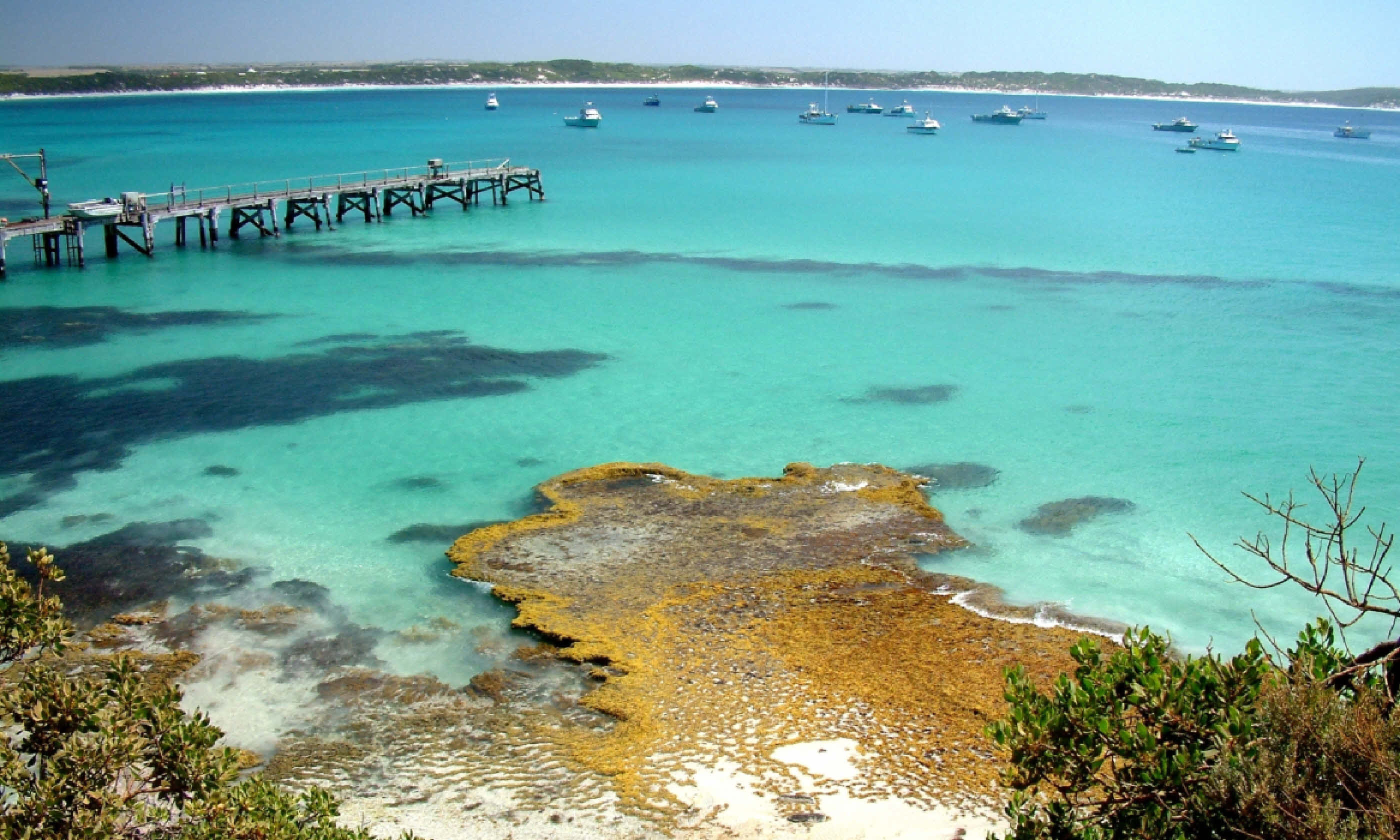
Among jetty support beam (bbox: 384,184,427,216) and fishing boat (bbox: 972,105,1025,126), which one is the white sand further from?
fishing boat (bbox: 972,105,1025,126)

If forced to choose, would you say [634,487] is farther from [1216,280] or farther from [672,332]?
[1216,280]

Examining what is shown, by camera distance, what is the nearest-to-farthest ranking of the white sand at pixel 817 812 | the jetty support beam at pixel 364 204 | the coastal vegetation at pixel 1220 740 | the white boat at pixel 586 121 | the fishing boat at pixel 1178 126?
the coastal vegetation at pixel 1220 740 → the white sand at pixel 817 812 → the jetty support beam at pixel 364 204 → the white boat at pixel 586 121 → the fishing boat at pixel 1178 126

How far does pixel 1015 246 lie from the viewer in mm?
42938

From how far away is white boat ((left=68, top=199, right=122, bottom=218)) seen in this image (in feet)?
119

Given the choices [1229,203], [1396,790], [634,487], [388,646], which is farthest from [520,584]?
[1229,203]

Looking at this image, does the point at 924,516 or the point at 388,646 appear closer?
the point at 388,646

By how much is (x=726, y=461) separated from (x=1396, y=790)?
1425 cm

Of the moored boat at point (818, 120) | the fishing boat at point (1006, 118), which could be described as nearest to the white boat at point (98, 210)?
the moored boat at point (818, 120)

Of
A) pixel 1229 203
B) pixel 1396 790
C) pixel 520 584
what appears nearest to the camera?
pixel 1396 790

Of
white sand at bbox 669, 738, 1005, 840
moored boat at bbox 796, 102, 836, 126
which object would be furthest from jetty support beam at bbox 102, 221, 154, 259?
moored boat at bbox 796, 102, 836, 126

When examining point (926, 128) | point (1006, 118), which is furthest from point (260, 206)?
point (1006, 118)

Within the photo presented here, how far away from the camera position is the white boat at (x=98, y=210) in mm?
36156

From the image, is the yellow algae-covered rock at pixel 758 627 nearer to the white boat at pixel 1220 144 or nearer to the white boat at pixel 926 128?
the white boat at pixel 1220 144

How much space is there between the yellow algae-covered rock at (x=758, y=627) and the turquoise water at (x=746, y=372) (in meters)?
0.96
